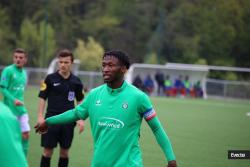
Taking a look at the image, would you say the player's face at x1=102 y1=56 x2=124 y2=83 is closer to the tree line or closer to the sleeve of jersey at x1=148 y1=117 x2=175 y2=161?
the sleeve of jersey at x1=148 y1=117 x2=175 y2=161

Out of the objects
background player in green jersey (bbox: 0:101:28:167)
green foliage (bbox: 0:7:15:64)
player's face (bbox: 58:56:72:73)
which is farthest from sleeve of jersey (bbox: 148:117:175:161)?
green foliage (bbox: 0:7:15:64)

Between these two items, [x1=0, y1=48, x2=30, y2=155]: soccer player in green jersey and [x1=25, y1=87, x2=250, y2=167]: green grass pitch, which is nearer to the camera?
[x1=0, y1=48, x2=30, y2=155]: soccer player in green jersey

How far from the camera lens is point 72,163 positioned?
1106 centimetres

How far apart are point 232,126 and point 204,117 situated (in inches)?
142

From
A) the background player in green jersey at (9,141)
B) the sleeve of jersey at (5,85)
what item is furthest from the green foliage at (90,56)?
the background player in green jersey at (9,141)

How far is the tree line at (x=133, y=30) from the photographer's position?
55.7 m

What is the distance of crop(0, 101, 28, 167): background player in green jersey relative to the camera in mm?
3371

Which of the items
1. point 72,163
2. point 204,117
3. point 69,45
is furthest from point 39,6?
point 72,163

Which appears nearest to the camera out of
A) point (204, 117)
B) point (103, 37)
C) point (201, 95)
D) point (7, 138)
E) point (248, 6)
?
point (7, 138)

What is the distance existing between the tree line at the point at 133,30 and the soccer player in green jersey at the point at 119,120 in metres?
48.5

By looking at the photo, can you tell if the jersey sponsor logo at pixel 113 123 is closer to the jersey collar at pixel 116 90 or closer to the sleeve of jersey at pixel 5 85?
the jersey collar at pixel 116 90

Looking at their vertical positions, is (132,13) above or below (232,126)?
above

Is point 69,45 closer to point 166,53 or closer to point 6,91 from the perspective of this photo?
point 166,53

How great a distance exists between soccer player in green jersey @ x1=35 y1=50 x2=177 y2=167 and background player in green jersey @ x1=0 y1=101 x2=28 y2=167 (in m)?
1.96
